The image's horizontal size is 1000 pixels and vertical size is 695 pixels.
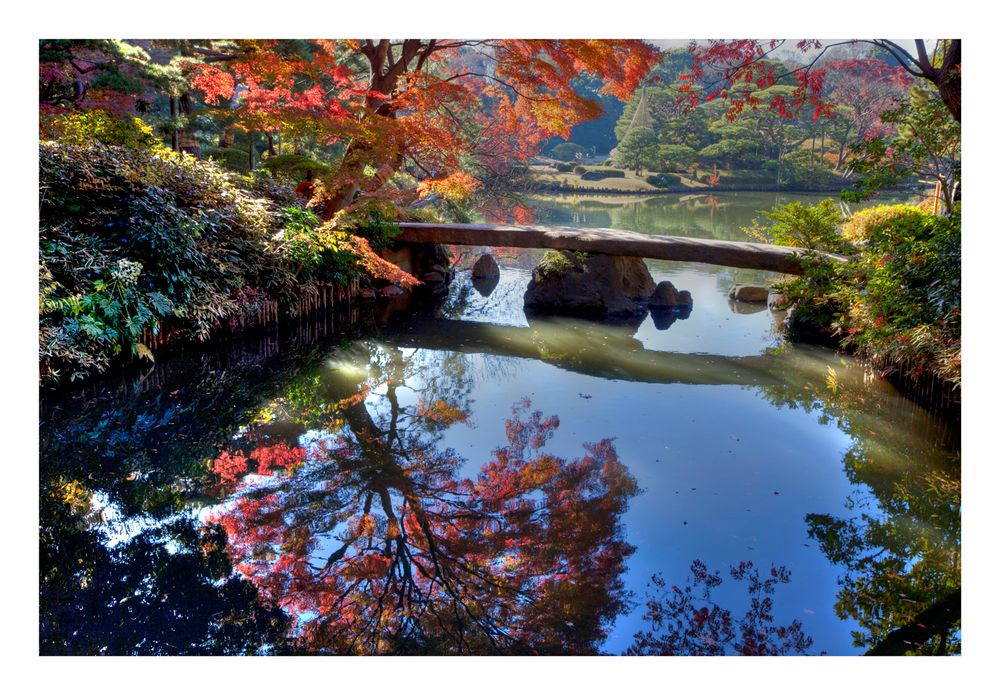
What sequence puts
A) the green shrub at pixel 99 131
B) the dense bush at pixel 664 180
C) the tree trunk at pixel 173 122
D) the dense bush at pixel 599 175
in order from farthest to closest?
the dense bush at pixel 599 175
the dense bush at pixel 664 180
the tree trunk at pixel 173 122
the green shrub at pixel 99 131

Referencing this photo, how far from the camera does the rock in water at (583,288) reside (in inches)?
316

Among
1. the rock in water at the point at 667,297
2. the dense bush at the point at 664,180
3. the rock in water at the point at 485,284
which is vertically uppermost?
the dense bush at the point at 664,180

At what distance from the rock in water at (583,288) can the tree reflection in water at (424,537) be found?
3.80m

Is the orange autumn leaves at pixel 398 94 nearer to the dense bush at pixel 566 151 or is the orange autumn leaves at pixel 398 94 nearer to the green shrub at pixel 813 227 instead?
the green shrub at pixel 813 227

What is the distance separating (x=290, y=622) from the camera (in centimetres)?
241

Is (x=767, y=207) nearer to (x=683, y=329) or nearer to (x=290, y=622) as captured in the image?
(x=683, y=329)

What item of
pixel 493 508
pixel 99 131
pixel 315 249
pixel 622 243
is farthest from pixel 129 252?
pixel 622 243

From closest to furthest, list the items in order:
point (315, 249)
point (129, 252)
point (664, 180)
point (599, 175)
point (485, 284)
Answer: point (129, 252) → point (315, 249) → point (485, 284) → point (664, 180) → point (599, 175)

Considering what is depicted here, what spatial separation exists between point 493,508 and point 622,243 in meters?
5.28

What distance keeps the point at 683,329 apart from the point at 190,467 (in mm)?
4991

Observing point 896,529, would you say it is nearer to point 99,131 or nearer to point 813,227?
point 813,227

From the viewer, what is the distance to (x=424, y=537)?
118 inches

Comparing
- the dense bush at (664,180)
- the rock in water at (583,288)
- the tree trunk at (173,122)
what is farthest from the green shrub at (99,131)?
the dense bush at (664,180)

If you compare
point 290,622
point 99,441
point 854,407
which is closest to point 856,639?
point 290,622
